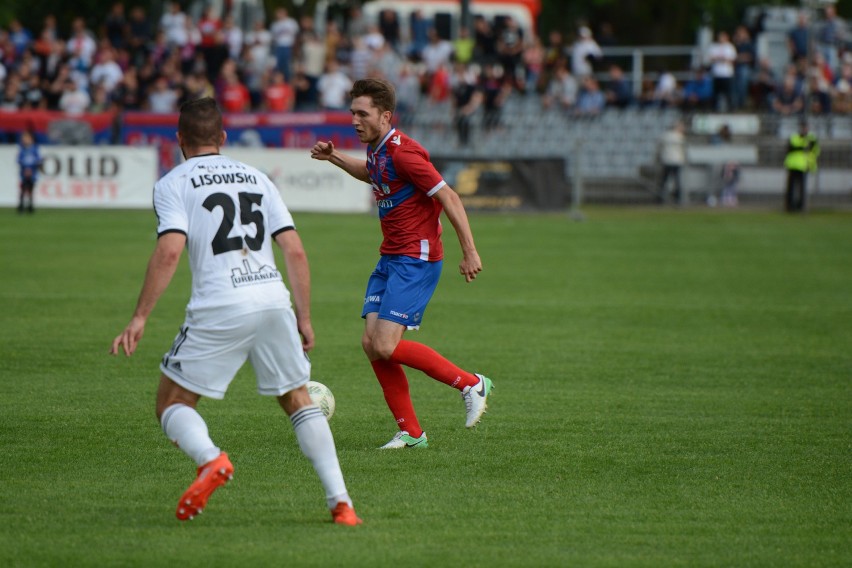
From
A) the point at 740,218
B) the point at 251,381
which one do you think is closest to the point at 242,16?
the point at 740,218

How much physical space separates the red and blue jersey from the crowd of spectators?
22352 mm

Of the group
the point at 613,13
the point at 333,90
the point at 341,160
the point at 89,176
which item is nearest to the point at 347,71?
the point at 333,90

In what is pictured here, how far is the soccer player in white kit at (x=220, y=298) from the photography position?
543 cm

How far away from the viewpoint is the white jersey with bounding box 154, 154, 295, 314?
5445mm

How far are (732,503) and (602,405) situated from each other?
2.70 meters

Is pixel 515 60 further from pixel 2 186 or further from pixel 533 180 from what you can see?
pixel 2 186

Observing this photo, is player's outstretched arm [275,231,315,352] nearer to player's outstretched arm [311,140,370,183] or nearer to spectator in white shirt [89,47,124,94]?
player's outstretched arm [311,140,370,183]

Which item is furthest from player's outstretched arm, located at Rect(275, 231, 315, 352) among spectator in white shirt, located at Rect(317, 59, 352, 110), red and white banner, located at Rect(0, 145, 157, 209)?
spectator in white shirt, located at Rect(317, 59, 352, 110)

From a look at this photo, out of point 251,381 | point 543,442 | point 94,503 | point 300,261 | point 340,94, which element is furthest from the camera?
point 340,94

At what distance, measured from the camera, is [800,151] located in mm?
27766

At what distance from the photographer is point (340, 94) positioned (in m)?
29.7

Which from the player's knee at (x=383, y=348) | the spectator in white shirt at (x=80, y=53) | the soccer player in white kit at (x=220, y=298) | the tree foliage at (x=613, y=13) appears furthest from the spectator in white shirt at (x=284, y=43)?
the soccer player in white kit at (x=220, y=298)

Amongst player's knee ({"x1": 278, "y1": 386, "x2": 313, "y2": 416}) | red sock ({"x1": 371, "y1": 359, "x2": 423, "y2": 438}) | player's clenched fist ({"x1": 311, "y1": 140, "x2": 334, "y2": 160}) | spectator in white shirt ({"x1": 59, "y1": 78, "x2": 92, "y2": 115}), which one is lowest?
spectator in white shirt ({"x1": 59, "y1": 78, "x2": 92, "y2": 115})

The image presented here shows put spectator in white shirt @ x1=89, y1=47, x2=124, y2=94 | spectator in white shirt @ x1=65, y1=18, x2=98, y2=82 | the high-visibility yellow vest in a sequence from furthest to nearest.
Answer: spectator in white shirt @ x1=65, y1=18, x2=98, y2=82
spectator in white shirt @ x1=89, y1=47, x2=124, y2=94
the high-visibility yellow vest
